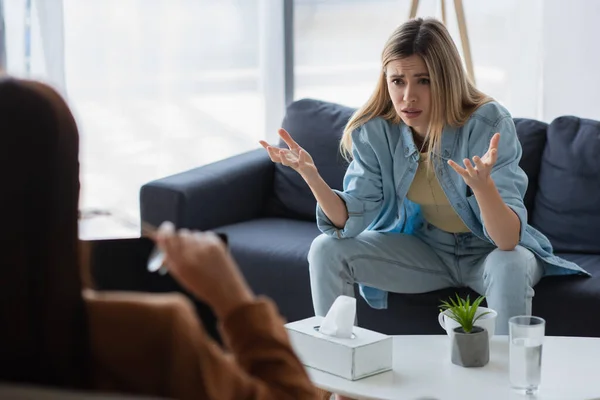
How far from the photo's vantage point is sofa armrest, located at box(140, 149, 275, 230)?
2.94 m

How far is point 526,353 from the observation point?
5.64 ft

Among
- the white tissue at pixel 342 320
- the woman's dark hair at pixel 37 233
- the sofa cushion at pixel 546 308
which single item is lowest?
the sofa cushion at pixel 546 308

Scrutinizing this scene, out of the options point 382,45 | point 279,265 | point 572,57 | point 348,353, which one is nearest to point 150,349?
point 348,353

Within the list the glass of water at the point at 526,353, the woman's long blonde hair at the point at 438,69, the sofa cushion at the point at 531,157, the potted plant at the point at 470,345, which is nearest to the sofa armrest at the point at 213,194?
the woman's long blonde hair at the point at 438,69

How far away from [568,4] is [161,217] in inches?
61.2

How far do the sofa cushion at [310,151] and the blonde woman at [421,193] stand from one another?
0.55 m

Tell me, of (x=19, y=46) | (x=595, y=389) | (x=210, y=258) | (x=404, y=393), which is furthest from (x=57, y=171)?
(x=19, y=46)

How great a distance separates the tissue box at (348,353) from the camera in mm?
1826

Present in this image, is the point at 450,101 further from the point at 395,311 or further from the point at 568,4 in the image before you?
the point at 568,4

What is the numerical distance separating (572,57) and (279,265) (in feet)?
4.21

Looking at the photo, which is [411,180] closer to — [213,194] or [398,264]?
[398,264]

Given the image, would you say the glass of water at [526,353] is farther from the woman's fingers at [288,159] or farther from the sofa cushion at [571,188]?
the sofa cushion at [571,188]

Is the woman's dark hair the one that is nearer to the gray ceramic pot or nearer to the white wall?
the gray ceramic pot

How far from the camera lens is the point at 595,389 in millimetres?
1728
